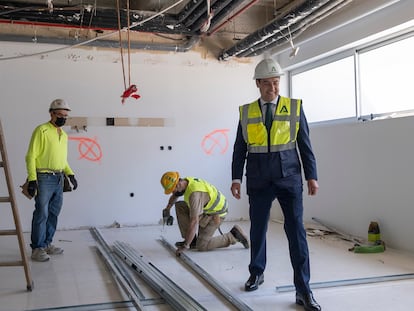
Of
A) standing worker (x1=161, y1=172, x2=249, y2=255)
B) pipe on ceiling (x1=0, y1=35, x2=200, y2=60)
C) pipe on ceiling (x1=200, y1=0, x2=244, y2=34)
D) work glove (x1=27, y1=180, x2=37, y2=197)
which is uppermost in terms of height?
pipe on ceiling (x1=200, y1=0, x2=244, y2=34)

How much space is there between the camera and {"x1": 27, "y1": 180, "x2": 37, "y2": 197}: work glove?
3.89 m

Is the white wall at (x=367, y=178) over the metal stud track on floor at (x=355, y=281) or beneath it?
over

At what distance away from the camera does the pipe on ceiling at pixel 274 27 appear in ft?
14.1

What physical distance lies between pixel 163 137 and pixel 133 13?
5.60 feet

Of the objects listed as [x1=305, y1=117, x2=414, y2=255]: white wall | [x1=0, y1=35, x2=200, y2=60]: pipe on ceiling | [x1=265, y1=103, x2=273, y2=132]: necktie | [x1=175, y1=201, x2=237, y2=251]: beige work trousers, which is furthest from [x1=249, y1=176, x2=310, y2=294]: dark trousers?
[x1=0, y1=35, x2=200, y2=60]: pipe on ceiling

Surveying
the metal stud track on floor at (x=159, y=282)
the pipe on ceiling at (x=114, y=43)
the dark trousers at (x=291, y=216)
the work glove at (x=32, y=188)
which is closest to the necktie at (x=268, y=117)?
the dark trousers at (x=291, y=216)

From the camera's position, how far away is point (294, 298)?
9.79ft

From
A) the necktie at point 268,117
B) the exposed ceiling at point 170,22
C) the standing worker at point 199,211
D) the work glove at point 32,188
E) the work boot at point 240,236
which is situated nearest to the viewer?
the necktie at point 268,117

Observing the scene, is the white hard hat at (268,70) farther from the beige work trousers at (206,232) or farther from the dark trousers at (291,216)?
the beige work trousers at (206,232)

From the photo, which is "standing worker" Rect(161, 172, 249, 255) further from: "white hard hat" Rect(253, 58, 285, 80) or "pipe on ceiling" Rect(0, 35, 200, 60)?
"pipe on ceiling" Rect(0, 35, 200, 60)

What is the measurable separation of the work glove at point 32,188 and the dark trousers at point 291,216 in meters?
1.93

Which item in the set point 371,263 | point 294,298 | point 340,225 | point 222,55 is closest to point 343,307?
point 294,298

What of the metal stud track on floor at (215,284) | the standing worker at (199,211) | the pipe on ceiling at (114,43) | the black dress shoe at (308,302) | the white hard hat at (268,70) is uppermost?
the pipe on ceiling at (114,43)

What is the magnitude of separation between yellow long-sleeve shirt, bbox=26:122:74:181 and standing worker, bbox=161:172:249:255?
101cm
